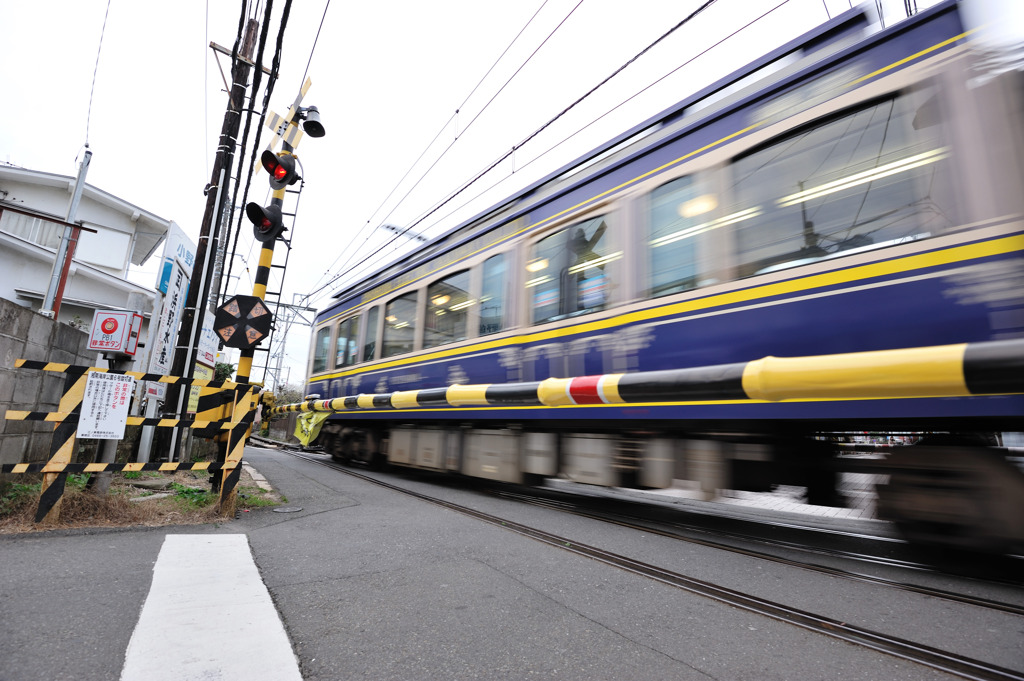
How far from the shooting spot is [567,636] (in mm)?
1995

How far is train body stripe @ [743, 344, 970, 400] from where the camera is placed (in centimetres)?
239

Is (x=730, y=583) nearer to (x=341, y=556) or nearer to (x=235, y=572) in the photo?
(x=341, y=556)

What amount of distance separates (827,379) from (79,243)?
22479 mm

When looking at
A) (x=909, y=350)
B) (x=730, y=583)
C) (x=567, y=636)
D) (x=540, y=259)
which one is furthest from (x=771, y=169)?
(x=567, y=636)

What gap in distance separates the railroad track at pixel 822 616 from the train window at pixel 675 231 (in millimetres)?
2048

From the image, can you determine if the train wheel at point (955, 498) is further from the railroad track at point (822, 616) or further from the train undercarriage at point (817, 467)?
the railroad track at point (822, 616)

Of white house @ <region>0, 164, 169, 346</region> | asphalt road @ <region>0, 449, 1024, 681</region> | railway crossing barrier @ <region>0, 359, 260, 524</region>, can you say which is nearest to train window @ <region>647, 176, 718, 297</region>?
asphalt road @ <region>0, 449, 1024, 681</region>

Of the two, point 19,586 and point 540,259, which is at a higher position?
point 540,259

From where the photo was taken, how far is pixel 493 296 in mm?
6023

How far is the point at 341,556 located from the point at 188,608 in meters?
0.94

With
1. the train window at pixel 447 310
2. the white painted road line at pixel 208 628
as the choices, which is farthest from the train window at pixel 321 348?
the white painted road line at pixel 208 628

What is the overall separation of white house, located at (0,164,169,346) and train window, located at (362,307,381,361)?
8703 millimetres

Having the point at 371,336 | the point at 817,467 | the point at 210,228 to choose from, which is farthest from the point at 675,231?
the point at 210,228

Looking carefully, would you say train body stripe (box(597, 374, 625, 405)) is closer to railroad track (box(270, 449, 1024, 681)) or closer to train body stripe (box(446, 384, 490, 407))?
railroad track (box(270, 449, 1024, 681))
